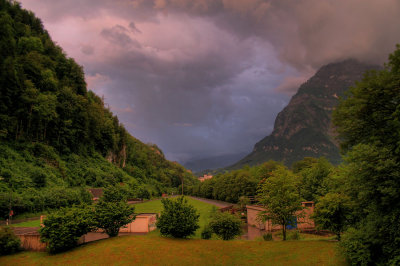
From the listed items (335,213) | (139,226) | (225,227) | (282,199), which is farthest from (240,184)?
(335,213)

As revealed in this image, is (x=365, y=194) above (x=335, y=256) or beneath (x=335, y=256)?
above

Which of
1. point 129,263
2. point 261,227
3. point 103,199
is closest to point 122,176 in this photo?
point 261,227

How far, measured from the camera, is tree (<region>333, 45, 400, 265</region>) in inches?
499

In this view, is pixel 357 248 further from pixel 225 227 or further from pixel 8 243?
pixel 8 243

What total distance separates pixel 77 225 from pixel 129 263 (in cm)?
612

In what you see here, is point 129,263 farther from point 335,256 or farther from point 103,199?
point 335,256

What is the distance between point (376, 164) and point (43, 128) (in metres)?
70.7

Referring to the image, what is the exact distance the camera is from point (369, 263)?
1371cm

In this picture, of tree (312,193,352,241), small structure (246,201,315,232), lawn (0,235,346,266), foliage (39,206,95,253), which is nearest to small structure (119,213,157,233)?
lawn (0,235,346,266)

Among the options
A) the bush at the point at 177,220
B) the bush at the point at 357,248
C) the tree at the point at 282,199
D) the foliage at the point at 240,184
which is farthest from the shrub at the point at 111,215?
the foliage at the point at 240,184

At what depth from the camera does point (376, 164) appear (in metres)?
13.0

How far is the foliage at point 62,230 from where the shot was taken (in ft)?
63.0

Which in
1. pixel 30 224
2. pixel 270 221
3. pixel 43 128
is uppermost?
pixel 43 128

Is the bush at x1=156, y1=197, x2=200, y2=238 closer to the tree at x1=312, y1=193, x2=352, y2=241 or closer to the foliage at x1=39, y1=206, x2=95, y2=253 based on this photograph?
the foliage at x1=39, y1=206, x2=95, y2=253
